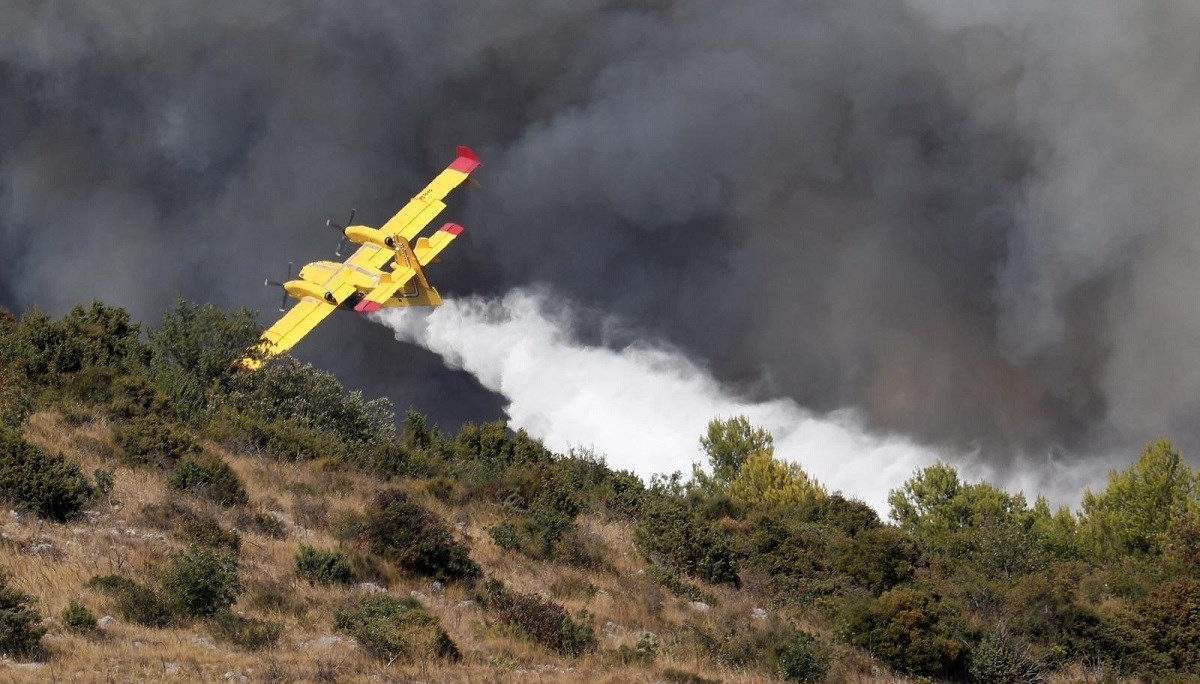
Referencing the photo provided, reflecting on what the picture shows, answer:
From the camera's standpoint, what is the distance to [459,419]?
282 ft

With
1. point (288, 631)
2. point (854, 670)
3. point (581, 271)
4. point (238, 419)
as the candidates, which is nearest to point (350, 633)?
point (288, 631)

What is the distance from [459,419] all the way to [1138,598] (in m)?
59.6

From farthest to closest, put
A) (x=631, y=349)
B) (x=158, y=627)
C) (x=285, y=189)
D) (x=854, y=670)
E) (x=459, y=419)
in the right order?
(x=631, y=349) < (x=285, y=189) < (x=459, y=419) < (x=854, y=670) < (x=158, y=627)

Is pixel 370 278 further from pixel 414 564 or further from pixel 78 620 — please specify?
pixel 78 620

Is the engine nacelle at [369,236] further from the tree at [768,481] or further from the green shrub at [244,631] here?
the green shrub at [244,631]

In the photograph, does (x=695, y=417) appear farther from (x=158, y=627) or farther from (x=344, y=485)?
(x=158, y=627)

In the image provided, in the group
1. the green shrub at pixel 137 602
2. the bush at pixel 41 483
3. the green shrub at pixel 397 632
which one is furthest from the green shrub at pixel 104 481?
the green shrub at pixel 397 632

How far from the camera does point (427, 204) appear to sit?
76.4 m

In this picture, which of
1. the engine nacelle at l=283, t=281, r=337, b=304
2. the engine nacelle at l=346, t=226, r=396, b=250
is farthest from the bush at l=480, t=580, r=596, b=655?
the engine nacelle at l=346, t=226, r=396, b=250

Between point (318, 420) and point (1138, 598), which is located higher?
point (1138, 598)

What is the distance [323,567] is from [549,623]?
4255mm

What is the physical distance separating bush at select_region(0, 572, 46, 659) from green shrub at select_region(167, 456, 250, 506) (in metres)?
8.85

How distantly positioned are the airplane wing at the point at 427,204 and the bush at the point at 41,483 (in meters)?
47.4

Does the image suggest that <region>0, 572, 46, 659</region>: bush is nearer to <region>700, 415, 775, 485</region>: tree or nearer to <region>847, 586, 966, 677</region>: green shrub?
<region>847, 586, 966, 677</region>: green shrub
